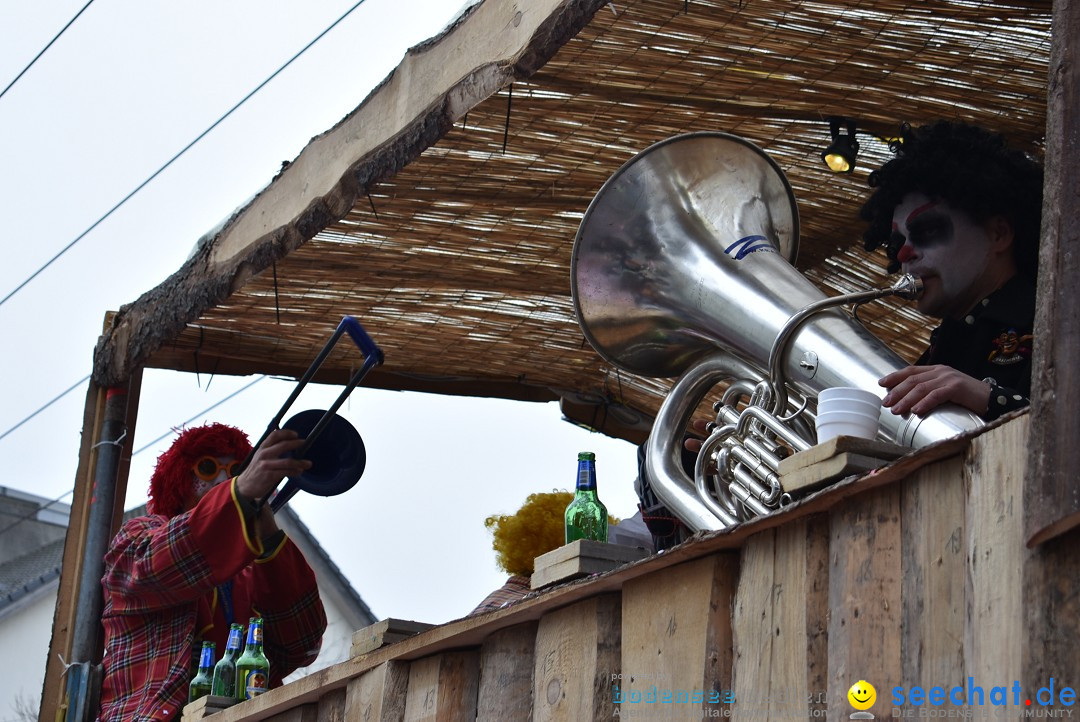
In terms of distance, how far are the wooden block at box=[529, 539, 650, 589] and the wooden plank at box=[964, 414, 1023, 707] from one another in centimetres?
75

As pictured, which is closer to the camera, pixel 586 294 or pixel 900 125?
pixel 586 294

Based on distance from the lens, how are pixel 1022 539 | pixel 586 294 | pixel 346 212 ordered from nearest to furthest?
1. pixel 1022 539
2. pixel 586 294
3. pixel 346 212

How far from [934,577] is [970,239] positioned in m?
1.22

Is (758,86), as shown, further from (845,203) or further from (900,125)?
(845,203)

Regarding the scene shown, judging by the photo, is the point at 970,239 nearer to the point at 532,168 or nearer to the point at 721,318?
the point at 721,318

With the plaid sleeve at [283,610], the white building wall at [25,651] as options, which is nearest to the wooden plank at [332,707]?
the plaid sleeve at [283,610]

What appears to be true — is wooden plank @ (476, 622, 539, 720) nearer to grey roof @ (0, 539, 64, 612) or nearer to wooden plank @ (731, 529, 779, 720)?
wooden plank @ (731, 529, 779, 720)

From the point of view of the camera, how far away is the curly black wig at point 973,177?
9.40 feet

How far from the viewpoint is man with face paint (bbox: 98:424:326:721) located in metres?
3.69

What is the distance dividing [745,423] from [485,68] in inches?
40.4

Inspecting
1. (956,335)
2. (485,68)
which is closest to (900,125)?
(956,335)

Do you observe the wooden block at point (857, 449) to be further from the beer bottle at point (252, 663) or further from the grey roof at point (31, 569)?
the grey roof at point (31, 569)

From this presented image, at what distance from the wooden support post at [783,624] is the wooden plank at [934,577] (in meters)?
0.16

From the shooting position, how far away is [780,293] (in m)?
2.55
